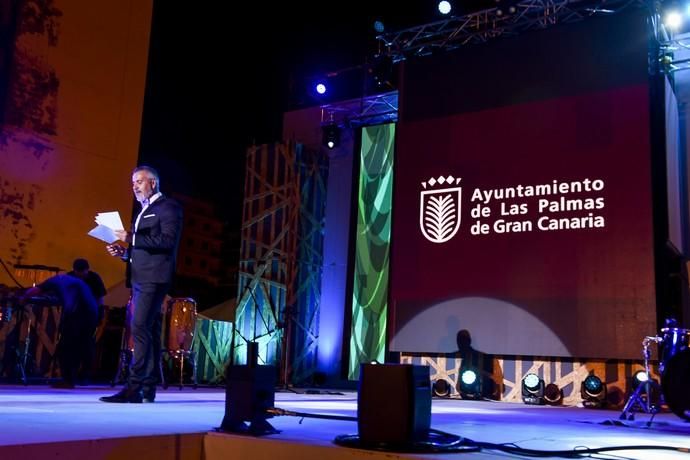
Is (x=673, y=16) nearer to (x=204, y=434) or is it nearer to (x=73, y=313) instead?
(x=73, y=313)

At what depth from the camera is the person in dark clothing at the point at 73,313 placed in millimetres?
6906

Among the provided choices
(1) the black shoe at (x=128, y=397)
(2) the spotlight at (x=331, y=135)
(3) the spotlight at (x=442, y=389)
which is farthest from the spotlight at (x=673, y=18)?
(1) the black shoe at (x=128, y=397)

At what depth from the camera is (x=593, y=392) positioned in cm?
764

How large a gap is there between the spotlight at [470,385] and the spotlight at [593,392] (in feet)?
3.88

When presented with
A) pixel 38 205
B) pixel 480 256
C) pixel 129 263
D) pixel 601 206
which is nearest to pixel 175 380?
pixel 38 205

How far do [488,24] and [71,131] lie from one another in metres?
5.77

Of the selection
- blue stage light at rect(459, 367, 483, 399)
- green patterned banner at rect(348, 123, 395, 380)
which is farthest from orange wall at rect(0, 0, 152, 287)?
blue stage light at rect(459, 367, 483, 399)

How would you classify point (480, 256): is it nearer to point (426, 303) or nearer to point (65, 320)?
point (426, 303)

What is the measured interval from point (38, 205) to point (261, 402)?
7.35 meters

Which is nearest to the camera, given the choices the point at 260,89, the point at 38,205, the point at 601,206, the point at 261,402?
the point at 261,402

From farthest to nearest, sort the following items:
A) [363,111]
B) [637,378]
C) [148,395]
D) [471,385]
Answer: [363,111] < [471,385] < [637,378] < [148,395]

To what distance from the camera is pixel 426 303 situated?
29.4 feet

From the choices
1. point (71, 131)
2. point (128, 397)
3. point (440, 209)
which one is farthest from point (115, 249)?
point (71, 131)

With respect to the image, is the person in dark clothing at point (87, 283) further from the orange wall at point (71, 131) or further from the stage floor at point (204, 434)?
the stage floor at point (204, 434)
